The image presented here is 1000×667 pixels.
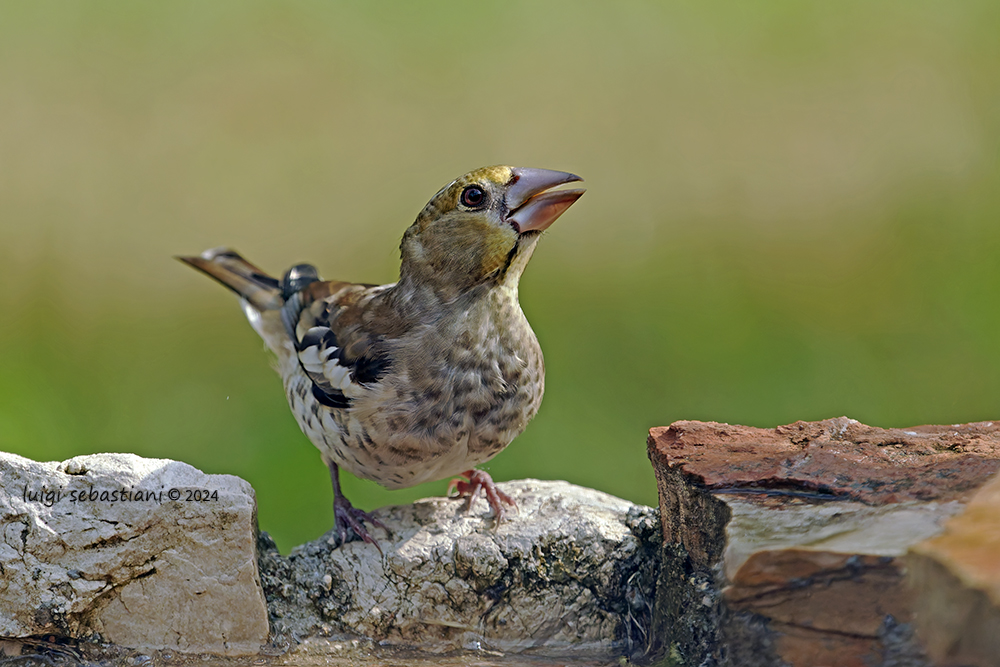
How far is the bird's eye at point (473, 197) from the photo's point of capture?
3.54 m

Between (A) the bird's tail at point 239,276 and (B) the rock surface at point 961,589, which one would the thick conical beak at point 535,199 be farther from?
(A) the bird's tail at point 239,276

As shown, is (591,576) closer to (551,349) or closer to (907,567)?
(907,567)

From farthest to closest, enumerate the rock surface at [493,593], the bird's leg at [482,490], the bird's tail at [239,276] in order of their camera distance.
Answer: the bird's tail at [239,276]
the bird's leg at [482,490]
the rock surface at [493,593]

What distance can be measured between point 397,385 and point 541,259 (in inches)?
177

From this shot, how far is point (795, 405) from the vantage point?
640cm

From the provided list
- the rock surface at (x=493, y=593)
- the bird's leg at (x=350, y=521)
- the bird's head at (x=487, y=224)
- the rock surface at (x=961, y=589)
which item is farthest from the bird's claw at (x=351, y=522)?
the rock surface at (x=961, y=589)

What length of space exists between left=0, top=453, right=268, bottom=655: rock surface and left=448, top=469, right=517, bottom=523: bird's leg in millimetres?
883

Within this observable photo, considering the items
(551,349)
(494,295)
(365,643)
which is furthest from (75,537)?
(551,349)

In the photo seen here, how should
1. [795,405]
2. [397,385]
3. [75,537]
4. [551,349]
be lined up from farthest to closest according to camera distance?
[551,349], [795,405], [397,385], [75,537]

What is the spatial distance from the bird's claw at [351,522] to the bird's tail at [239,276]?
5.31 feet

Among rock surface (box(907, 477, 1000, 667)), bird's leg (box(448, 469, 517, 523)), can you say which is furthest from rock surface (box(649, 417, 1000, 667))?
bird's leg (box(448, 469, 517, 523))

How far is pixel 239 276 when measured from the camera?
5.14 m

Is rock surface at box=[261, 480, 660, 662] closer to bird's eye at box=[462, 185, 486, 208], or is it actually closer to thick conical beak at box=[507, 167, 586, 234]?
thick conical beak at box=[507, 167, 586, 234]

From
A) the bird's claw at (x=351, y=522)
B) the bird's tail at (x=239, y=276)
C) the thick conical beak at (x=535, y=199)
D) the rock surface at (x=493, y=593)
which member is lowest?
the rock surface at (x=493, y=593)
